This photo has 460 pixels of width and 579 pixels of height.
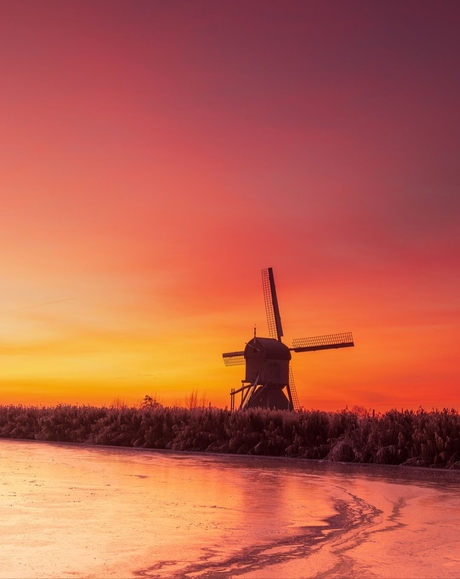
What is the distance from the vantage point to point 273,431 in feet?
82.1

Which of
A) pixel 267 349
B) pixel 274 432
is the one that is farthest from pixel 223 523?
pixel 267 349

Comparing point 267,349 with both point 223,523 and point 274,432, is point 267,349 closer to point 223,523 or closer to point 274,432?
point 274,432

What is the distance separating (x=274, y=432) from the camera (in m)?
24.9

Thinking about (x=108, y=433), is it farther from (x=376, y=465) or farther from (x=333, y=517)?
(x=333, y=517)

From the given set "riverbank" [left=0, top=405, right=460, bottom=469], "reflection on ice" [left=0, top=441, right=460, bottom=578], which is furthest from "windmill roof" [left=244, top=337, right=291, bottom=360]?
"reflection on ice" [left=0, top=441, right=460, bottom=578]

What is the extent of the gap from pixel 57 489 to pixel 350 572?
774 centimetres

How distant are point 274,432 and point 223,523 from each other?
1490cm

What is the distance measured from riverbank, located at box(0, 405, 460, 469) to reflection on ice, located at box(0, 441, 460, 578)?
289 centimetres

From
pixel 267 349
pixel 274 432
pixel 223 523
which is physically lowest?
pixel 223 523

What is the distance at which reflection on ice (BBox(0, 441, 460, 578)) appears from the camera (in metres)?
7.41

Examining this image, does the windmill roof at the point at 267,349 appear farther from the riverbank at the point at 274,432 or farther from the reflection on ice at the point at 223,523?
the reflection on ice at the point at 223,523

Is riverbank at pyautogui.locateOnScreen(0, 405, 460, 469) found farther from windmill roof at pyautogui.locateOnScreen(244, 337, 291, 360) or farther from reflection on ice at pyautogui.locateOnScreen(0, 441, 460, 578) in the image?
windmill roof at pyautogui.locateOnScreen(244, 337, 291, 360)

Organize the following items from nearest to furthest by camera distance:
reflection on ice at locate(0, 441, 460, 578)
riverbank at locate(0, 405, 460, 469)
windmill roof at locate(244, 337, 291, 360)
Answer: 1. reflection on ice at locate(0, 441, 460, 578)
2. riverbank at locate(0, 405, 460, 469)
3. windmill roof at locate(244, 337, 291, 360)

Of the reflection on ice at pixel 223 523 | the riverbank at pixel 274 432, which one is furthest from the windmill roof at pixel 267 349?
the reflection on ice at pixel 223 523
